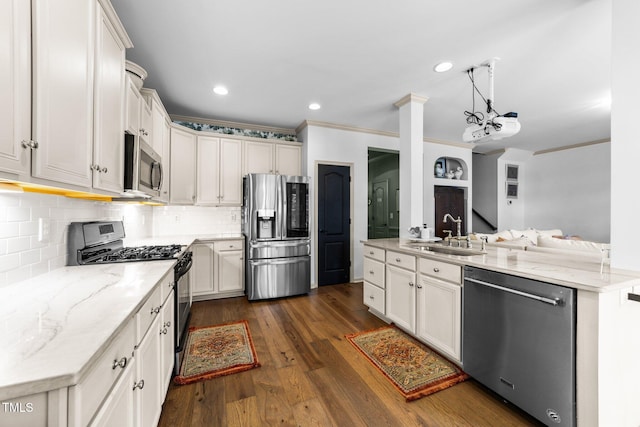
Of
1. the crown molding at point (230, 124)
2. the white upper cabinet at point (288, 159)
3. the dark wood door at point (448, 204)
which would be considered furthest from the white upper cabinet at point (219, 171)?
the dark wood door at point (448, 204)

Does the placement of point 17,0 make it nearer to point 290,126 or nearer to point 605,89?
point 290,126

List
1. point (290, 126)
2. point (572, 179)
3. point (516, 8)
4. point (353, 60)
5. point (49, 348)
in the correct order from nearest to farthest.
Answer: point (49, 348), point (516, 8), point (353, 60), point (290, 126), point (572, 179)

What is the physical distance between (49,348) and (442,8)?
2.68m

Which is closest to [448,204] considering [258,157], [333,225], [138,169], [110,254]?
[333,225]

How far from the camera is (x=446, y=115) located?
12.8ft

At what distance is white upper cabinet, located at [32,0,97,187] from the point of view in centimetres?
94

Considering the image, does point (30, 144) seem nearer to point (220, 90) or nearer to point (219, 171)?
point (220, 90)

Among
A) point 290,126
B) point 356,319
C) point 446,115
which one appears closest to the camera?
point 356,319

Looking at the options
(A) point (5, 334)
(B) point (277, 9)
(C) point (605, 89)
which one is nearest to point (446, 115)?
(C) point (605, 89)

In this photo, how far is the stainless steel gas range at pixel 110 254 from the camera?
5.54 feet

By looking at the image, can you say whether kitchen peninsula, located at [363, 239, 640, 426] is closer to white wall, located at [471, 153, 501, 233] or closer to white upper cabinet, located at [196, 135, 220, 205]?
white upper cabinet, located at [196, 135, 220, 205]

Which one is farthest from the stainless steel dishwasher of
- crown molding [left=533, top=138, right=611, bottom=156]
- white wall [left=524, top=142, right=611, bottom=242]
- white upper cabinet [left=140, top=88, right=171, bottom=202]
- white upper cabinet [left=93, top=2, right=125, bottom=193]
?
crown molding [left=533, top=138, right=611, bottom=156]

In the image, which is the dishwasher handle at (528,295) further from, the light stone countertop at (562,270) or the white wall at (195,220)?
the white wall at (195,220)

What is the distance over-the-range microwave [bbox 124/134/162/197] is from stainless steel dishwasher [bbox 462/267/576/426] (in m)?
2.45
